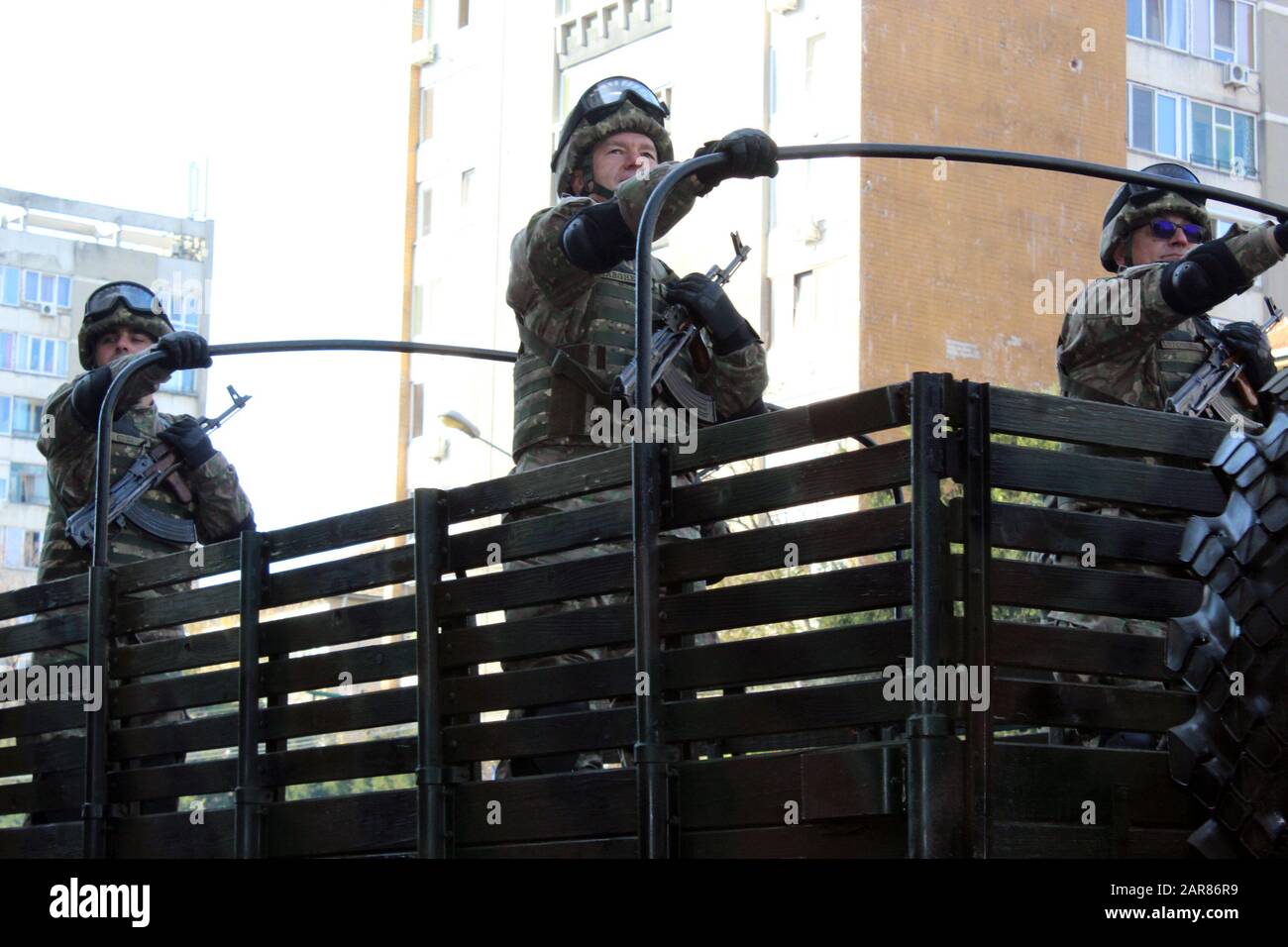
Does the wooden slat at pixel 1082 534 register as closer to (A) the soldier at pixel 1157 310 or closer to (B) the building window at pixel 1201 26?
(A) the soldier at pixel 1157 310

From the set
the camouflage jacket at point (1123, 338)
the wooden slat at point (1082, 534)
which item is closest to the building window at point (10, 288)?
the camouflage jacket at point (1123, 338)

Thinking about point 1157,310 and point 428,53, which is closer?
point 1157,310

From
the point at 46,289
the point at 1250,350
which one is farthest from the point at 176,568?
the point at 46,289

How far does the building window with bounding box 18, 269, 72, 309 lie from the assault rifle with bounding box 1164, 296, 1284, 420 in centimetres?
6665

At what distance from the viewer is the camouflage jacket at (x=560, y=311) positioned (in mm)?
7152

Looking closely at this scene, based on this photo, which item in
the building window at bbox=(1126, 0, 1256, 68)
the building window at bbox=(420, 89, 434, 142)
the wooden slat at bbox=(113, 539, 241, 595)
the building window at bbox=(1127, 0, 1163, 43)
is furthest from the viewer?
the building window at bbox=(420, 89, 434, 142)

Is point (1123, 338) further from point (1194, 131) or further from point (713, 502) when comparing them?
point (1194, 131)

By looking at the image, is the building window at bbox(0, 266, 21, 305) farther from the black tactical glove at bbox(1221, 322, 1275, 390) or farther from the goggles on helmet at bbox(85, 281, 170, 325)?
the black tactical glove at bbox(1221, 322, 1275, 390)

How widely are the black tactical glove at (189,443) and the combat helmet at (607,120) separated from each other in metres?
2.31

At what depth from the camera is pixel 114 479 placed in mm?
9312

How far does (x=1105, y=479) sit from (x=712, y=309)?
224cm

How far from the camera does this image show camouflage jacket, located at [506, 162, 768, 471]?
7152 millimetres

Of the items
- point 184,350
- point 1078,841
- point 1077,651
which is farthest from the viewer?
point 184,350

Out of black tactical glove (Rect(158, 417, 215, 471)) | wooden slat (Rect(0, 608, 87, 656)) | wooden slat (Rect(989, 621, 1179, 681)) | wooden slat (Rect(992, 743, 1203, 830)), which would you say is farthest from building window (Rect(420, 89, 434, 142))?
wooden slat (Rect(992, 743, 1203, 830))
